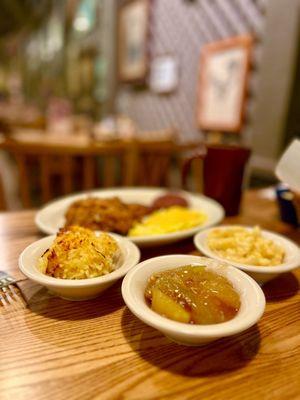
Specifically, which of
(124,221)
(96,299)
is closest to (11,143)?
(124,221)

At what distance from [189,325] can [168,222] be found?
1.98ft

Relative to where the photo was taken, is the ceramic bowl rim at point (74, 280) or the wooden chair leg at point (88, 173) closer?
the ceramic bowl rim at point (74, 280)

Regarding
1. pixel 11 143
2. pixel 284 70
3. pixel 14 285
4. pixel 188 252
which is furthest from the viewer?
pixel 284 70

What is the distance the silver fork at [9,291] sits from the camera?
778 millimetres

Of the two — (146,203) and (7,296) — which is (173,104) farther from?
(7,296)

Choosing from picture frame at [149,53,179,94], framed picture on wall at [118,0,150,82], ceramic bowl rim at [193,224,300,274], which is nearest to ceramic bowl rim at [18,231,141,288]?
ceramic bowl rim at [193,224,300,274]

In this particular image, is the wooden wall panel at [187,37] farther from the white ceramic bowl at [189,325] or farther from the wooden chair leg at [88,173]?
the white ceramic bowl at [189,325]

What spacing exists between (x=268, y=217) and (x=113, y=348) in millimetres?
1089

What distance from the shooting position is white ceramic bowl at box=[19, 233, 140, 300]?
696 mm

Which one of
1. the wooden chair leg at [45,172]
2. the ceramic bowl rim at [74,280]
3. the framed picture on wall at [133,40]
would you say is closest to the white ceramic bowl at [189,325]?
the ceramic bowl rim at [74,280]

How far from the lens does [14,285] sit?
2.76 feet

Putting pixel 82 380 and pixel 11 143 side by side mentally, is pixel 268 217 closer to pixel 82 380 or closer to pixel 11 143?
pixel 82 380

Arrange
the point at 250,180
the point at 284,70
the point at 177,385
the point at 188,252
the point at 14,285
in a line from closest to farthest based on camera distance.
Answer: the point at 177,385 < the point at 14,285 < the point at 188,252 < the point at 284,70 < the point at 250,180

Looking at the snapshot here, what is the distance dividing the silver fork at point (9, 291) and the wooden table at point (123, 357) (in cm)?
2
